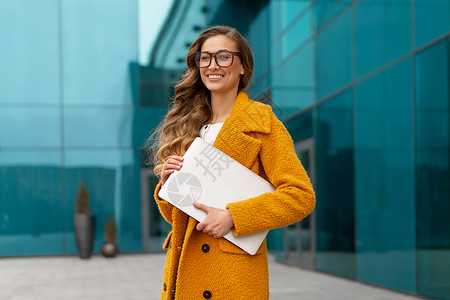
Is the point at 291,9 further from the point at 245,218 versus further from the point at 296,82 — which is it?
the point at 245,218

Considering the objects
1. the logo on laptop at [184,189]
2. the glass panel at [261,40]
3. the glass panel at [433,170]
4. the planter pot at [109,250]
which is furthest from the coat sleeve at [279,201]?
the planter pot at [109,250]

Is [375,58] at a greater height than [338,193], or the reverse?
[375,58]

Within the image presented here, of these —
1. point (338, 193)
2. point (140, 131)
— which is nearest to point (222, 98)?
point (338, 193)

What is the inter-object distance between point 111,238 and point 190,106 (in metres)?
11.8

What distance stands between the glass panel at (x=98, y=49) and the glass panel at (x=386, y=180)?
7785 millimetres

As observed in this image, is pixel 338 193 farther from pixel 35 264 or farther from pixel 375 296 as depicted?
pixel 35 264

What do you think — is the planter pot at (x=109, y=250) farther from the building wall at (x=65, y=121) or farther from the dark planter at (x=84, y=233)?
the building wall at (x=65, y=121)

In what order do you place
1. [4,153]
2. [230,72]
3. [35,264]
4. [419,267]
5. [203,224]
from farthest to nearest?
1. [4,153]
2. [35,264]
3. [419,267]
4. [230,72]
5. [203,224]

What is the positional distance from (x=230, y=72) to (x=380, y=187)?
19.4ft

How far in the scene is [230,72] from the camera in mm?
1819

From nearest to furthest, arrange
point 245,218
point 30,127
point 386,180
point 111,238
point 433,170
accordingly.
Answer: point 245,218
point 433,170
point 386,180
point 111,238
point 30,127

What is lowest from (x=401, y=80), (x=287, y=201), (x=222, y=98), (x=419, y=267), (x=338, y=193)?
(x=419, y=267)

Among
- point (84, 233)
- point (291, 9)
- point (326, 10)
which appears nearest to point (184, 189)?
point (326, 10)

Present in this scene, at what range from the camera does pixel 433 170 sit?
6039mm
